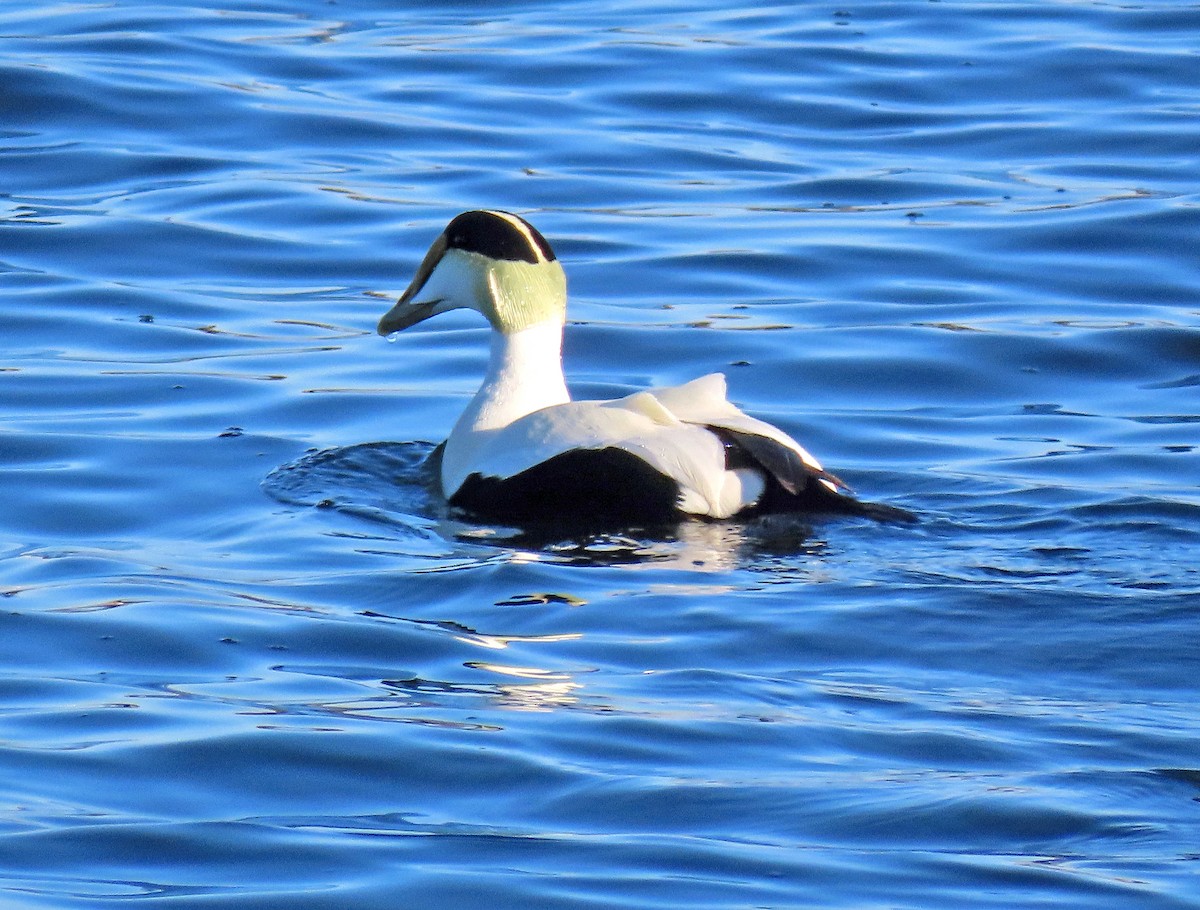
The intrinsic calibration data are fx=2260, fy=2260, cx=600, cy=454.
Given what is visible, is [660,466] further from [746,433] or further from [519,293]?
[519,293]

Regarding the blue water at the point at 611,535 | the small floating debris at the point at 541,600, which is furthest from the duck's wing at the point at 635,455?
the small floating debris at the point at 541,600

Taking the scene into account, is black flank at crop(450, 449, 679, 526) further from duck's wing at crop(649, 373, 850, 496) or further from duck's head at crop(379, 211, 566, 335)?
duck's head at crop(379, 211, 566, 335)

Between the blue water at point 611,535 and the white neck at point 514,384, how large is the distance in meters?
0.28

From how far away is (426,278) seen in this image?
25.2ft

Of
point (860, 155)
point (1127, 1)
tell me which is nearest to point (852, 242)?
point (860, 155)

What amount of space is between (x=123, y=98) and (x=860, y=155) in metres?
4.45

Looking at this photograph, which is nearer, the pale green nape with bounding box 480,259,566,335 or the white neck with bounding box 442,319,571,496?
the white neck with bounding box 442,319,571,496

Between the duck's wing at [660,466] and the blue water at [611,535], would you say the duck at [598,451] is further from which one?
the blue water at [611,535]

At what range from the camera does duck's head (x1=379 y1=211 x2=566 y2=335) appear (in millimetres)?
7398

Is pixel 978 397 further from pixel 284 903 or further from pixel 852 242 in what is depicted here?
pixel 284 903

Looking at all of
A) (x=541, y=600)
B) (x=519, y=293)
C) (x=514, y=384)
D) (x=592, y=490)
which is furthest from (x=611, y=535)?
(x=519, y=293)

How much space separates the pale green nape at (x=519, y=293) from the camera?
739 cm

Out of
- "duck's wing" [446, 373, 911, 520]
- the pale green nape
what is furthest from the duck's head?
"duck's wing" [446, 373, 911, 520]

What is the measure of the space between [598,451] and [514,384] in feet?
3.05
